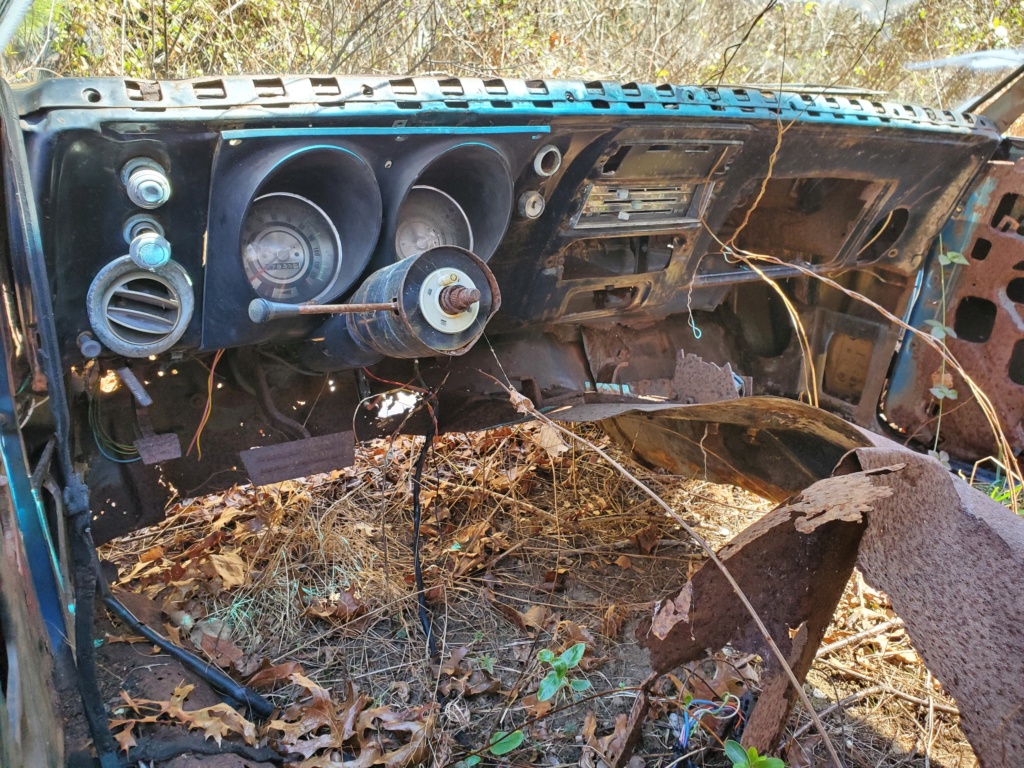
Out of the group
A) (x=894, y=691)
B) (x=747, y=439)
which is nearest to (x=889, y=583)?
(x=747, y=439)

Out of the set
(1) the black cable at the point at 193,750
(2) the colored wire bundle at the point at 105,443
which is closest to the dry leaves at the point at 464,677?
(1) the black cable at the point at 193,750

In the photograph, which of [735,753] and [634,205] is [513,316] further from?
[735,753]

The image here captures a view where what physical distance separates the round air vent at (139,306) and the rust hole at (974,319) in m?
2.92

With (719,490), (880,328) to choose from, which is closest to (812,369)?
(880,328)

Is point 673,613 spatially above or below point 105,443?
below

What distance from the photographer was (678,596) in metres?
1.51

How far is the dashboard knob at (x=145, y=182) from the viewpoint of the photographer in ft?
5.35

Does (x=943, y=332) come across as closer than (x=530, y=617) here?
No

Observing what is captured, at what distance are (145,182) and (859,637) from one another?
2.40m

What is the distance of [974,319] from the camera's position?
3182mm

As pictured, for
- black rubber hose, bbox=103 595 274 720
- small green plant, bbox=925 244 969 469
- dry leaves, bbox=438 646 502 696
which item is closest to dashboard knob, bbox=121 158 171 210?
black rubber hose, bbox=103 595 274 720

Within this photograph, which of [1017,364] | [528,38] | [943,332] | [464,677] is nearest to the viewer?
[464,677]

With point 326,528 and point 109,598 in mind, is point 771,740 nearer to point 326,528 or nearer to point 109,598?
point 109,598

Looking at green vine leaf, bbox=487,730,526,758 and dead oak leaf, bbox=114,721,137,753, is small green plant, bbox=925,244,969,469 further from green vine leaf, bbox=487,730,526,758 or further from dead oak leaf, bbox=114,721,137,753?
dead oak leaf, bbox=114,721,137,753
